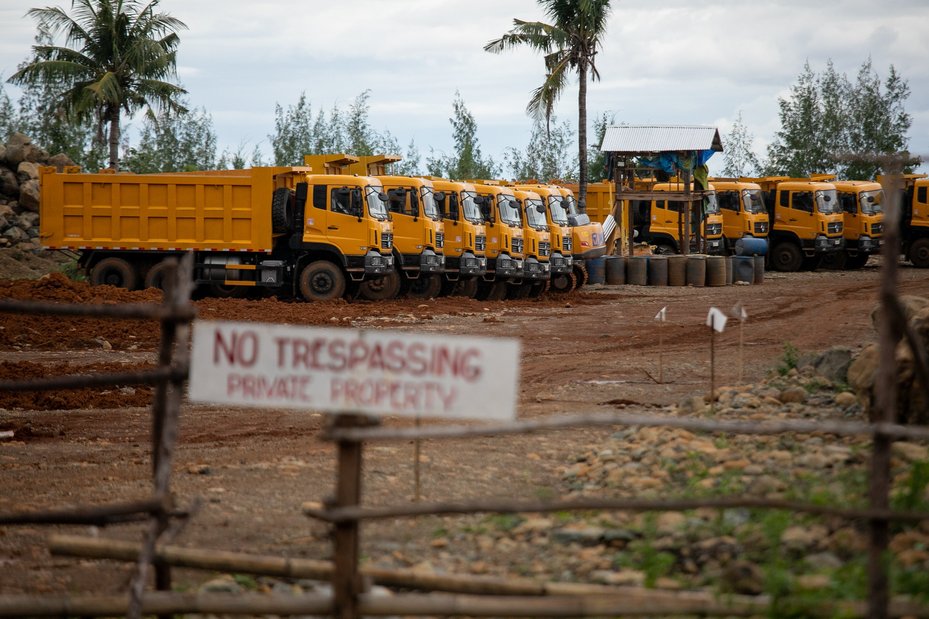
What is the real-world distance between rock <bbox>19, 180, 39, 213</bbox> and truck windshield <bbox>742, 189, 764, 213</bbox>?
73.2ft

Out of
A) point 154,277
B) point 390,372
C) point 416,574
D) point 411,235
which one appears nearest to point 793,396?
point 416,574

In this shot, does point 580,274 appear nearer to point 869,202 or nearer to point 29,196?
point 869,202

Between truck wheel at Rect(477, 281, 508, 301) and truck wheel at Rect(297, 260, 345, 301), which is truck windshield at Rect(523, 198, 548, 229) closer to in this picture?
truck wheel at Rect(477, 281, 508, 301)

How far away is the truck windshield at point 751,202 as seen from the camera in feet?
132

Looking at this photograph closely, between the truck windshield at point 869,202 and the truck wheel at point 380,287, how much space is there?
19414 mm

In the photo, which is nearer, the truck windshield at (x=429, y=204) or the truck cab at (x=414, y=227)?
the truck cab at (x=414, y=227)

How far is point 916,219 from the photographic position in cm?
4081

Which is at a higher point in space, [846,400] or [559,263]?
[559,263]

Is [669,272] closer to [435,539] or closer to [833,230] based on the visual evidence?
[833,230]

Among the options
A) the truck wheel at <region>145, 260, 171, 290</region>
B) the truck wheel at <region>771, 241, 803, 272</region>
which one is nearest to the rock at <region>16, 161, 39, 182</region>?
the truck wheel at <region>145, 260, 171, 290</region>

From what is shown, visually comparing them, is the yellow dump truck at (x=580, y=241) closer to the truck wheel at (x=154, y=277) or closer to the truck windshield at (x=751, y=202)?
the truck windshield at (x=751, y=202)

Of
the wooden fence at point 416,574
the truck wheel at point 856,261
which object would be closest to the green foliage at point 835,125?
the truck wheel at point 856,261

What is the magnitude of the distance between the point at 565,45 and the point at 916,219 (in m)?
12.9

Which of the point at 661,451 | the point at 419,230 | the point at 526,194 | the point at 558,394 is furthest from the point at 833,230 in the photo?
the point at 661,451
